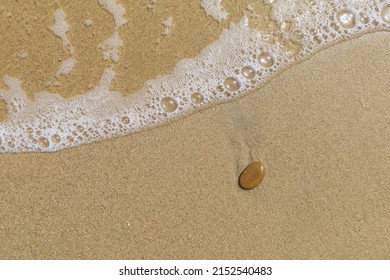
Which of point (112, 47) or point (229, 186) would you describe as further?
point (112, 47)

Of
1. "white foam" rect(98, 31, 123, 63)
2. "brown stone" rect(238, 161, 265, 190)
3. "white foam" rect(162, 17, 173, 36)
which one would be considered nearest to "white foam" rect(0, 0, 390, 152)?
"white foam" rect(98, 31, 123, 63)

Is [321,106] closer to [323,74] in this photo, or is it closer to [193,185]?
[323,74]

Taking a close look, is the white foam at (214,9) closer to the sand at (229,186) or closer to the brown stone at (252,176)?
the sand at (229,186)

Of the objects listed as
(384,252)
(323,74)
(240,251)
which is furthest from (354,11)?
(240,251)

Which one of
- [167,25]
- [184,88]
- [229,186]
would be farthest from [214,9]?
[229,186]

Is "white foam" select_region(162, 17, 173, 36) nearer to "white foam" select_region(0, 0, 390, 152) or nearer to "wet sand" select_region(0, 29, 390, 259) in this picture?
"white foam" select_region(0, 0, 390, 152)

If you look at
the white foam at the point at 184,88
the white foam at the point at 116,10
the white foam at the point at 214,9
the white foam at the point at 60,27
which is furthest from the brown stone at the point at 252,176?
the white foam at the point at 60,27

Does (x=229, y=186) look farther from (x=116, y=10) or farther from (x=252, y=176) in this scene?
(x=116, y=10)
